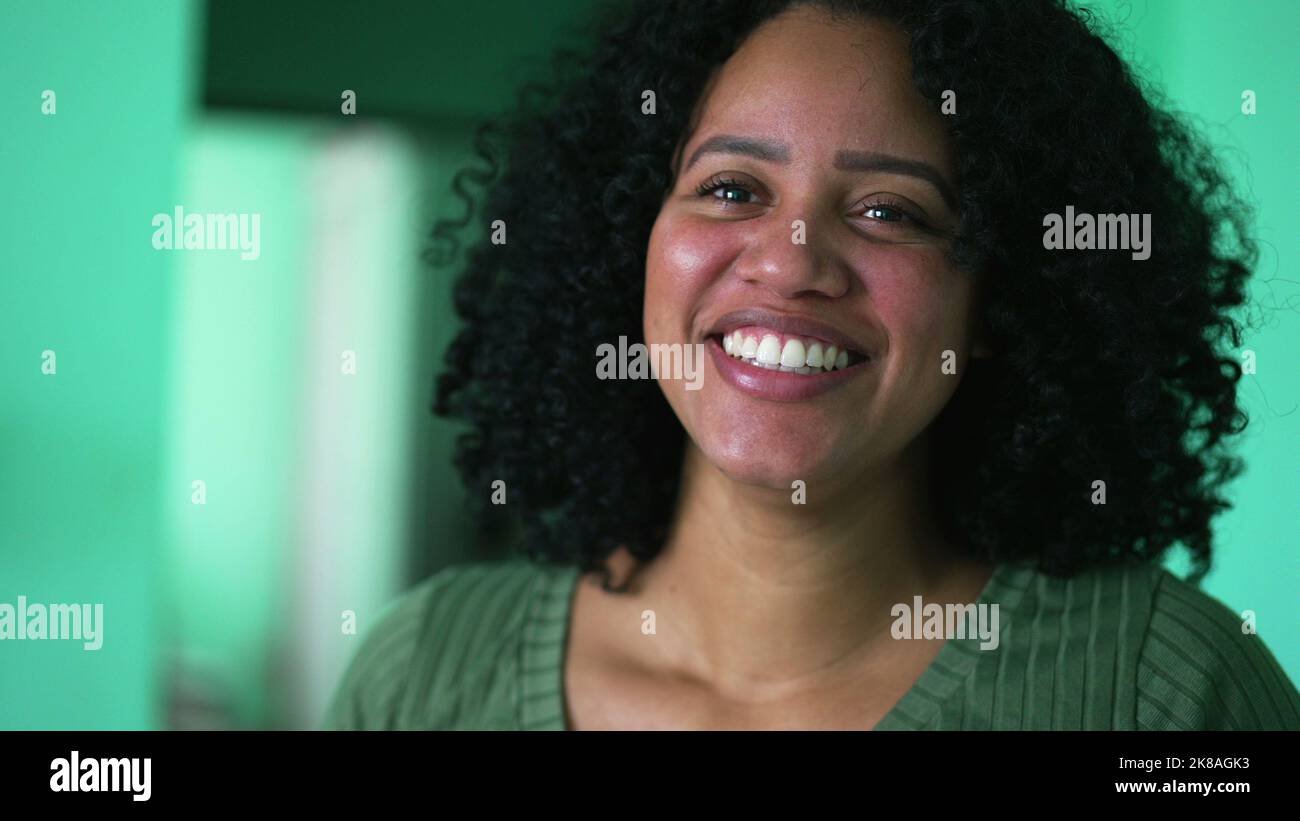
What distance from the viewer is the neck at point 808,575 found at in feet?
4.79

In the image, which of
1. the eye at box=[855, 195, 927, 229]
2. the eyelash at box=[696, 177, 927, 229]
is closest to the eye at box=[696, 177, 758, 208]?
the eyelash at box=[696, 177, 927, 229]

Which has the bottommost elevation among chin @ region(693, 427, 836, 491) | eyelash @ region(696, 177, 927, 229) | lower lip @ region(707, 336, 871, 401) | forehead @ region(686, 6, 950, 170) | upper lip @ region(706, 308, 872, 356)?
chin @ region(693, 427, 836, 491)

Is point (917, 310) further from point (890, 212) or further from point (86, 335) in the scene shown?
point (86, 335)

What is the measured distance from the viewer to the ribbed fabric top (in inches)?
53.7

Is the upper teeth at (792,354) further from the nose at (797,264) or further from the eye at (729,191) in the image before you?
the eye at (729,191)

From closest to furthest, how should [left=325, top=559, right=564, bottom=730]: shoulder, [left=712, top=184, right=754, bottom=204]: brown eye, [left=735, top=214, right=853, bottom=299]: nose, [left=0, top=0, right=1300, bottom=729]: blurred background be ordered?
[left=735, top=214, right=853, bottom=299]: nose, [left=712, top=184, right=754, bottom=204]: brown eye, [left=325, top=559, right=564, bottom=730]: shoulder, [left=0, top=0, right=1300, bottom=729]: blurred background

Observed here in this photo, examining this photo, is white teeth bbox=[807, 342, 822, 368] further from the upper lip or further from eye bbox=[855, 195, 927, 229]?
eye bbox=[855, 195, 927, 229]

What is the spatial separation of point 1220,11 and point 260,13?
1.83m

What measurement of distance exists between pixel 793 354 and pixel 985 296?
0.28 meters

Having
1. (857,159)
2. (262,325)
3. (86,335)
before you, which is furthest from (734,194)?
(262,325)

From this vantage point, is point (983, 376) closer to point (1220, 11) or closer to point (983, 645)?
point (983, 645)

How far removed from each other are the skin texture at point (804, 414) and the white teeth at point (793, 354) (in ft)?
0.13

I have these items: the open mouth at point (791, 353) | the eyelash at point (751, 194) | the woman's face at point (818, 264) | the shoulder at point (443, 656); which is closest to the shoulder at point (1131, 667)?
the woman's face at point (818, 264)

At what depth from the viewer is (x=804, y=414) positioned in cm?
134
